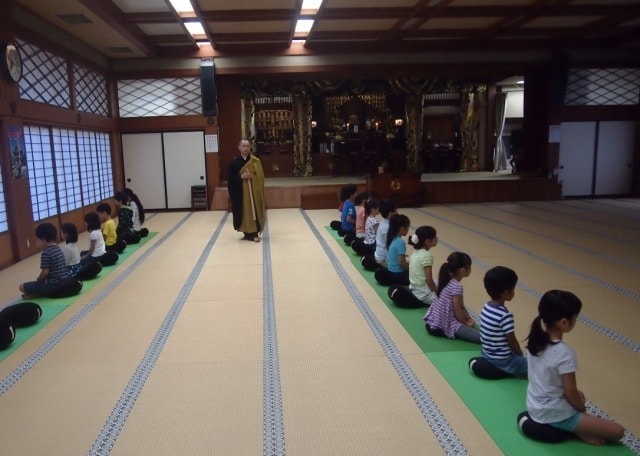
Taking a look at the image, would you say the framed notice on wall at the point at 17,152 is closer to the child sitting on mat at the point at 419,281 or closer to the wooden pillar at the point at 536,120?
the child sitting on mat at the point at 419,281

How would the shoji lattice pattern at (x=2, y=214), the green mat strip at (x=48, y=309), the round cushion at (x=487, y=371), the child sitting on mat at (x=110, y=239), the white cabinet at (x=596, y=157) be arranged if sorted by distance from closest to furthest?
the round cushion at (x=487, y=371), the green mat strip at (x=48, y=309), the shoji lattice pattern at (x=2, y=214), the child sitting on mat at (x=110, y=239), the white cabinet at (x=596, y=157)

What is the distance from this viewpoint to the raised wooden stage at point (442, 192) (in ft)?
34.0

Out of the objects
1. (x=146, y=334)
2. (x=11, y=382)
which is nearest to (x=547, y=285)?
(x=146, y=334)

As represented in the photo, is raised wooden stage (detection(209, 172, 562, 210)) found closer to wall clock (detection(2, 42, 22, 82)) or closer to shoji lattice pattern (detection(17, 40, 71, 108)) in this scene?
shoji lattice pattern (detection(17, 40, 71, 108))

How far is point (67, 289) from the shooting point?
4418mm

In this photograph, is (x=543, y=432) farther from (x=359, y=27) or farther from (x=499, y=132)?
(x=499, y=132)

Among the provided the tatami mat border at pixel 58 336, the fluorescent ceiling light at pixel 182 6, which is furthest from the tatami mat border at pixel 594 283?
the fluorescent ceiling light at pixel 182 6

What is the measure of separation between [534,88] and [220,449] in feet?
37.1

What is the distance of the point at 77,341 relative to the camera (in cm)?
345

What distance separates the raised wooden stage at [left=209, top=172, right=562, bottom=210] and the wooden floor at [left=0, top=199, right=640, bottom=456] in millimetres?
4467

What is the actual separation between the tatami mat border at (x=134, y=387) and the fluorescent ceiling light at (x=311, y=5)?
4877 millimetres

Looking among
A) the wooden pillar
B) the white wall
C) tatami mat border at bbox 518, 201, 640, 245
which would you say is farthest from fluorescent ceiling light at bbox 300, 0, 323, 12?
the white wall

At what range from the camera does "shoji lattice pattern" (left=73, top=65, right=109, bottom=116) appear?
8.23m

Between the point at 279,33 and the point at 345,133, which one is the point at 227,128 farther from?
the point at 345,133
